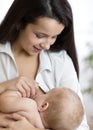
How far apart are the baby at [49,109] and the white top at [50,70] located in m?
0.20

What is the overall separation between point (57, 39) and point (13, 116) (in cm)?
49

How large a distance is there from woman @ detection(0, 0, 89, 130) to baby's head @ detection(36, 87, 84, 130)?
81 mm

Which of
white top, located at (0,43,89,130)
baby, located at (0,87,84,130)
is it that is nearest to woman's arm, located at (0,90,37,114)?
baby, located at (0,87,84,130)

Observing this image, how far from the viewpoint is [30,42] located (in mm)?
1408

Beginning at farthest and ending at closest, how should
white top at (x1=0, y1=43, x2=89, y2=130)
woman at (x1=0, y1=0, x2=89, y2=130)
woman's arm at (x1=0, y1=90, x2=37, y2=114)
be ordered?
1. white top at (x1=0, y1=43, x2=89, y2=130)
2. woman at (x1=0, y1=0, x2=89, y2=130)
3. woman's arm at (x1=0, y1=90, x2=37, y2=114)

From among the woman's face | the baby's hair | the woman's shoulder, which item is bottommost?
the baby's hair

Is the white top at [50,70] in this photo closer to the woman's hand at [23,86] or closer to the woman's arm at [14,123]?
the woman's hand at [23,86]

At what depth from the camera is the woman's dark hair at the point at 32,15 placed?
137 cm

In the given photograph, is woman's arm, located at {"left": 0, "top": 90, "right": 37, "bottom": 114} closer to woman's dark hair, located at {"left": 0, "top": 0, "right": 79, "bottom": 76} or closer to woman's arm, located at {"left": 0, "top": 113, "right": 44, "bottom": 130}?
woman's arm, located at {"left": 0, "top": 113, "right": 44, "bottom": 130}

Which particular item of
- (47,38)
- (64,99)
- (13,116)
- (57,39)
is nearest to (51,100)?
(64,99)

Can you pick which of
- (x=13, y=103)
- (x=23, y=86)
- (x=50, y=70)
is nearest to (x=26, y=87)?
(x=23, y=86)

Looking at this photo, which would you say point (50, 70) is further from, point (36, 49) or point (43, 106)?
point (43, 106)

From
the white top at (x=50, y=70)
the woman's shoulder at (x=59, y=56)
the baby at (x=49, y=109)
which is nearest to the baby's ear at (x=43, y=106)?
the baby at (x=49, y=109)

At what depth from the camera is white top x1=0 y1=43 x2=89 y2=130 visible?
1474 millimetres
